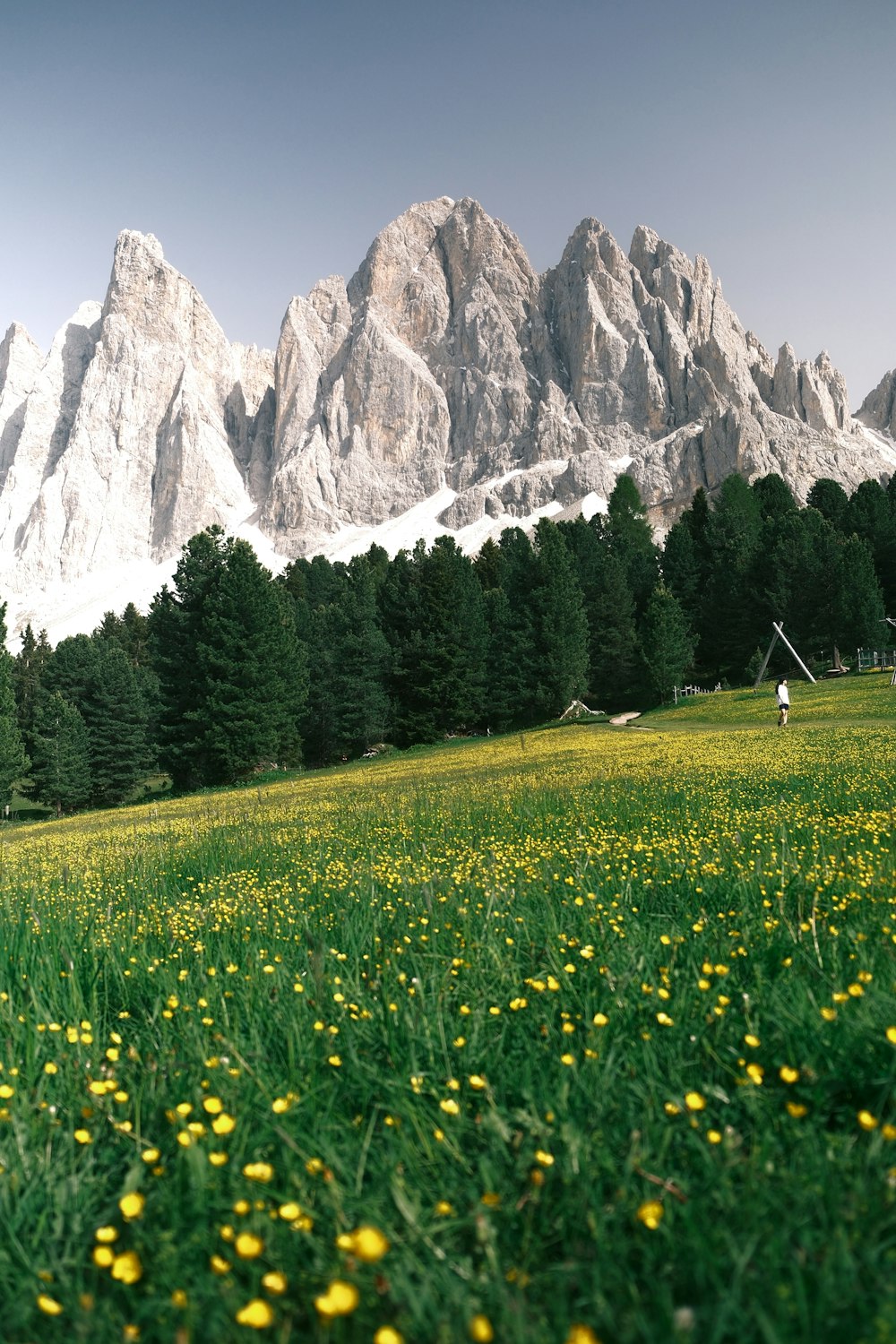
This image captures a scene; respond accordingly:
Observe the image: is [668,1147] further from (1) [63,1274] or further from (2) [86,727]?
(2) [86,727]

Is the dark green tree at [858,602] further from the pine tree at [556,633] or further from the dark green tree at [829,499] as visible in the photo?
the dark green tree at [829,499]

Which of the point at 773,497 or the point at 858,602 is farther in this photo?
the point at 773,497

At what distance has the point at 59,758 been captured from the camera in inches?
2213

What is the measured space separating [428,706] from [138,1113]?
175 feet

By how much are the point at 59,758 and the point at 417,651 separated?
2835cm

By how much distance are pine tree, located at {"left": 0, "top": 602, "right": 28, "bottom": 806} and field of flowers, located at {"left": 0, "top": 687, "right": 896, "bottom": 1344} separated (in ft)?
138

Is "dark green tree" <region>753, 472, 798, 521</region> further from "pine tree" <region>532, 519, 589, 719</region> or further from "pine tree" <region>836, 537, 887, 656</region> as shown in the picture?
"pine tree" <region>532, 519, 589, 719</region>

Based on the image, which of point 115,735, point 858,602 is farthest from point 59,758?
point 858,602

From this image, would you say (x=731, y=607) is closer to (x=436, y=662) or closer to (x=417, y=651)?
(x=436, y=662)

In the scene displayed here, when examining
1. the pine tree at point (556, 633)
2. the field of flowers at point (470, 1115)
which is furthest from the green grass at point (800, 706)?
the field of flowers at point (470, 1115)

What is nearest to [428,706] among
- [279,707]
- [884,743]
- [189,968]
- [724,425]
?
[279,707]

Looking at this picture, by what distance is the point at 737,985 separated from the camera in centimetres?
323

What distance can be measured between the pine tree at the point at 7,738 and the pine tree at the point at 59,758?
782 centimetres

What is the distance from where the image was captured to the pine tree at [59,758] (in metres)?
55.9
